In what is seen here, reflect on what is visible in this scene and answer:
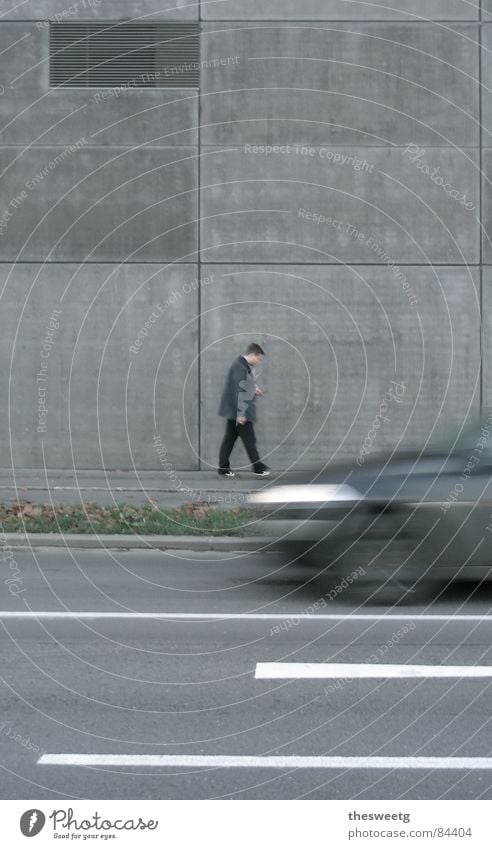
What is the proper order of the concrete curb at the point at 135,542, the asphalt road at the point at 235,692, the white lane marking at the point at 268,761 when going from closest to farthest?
the asphalt road at the point at 235,692, the white lane marking at the point at 268,761, the concrete curb at the point at 135,542

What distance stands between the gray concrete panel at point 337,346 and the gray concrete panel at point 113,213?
874mm

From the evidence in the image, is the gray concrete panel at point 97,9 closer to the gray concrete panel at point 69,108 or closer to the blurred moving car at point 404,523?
the gray concrete panel at point 69,108

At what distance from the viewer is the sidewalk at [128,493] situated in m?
11.5

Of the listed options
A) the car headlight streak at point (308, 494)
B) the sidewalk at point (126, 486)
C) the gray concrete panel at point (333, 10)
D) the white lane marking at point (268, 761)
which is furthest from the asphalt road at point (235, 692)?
the gray concrete panel at point (333, 10)

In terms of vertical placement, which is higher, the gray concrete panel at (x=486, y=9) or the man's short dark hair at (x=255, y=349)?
the gray concrete panel at (x=486, y=9)

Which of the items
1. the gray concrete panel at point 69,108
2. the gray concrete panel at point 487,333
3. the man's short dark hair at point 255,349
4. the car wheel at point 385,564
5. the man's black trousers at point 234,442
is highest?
the gray concrete panel at point 69,108

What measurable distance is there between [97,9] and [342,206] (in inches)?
168

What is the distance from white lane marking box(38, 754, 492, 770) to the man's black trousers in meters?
10.4

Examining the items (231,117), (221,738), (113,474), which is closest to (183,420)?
(113,474)

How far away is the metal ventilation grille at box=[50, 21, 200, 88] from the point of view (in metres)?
17.1

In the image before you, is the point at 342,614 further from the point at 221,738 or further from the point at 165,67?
the point at 165,67

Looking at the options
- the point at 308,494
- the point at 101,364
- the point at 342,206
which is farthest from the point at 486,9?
the point at 308,494

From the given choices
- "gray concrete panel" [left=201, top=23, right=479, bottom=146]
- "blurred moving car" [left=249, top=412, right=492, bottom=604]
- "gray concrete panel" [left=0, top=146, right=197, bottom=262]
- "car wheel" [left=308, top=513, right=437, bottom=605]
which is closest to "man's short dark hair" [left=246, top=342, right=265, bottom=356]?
"gray concrete panel" [left=0, top=146, right=197, bottom=262]

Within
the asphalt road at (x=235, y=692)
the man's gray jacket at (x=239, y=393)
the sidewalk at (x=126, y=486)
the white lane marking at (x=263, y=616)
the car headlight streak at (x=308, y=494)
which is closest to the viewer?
the asphalt road at (x=235, y=692)
